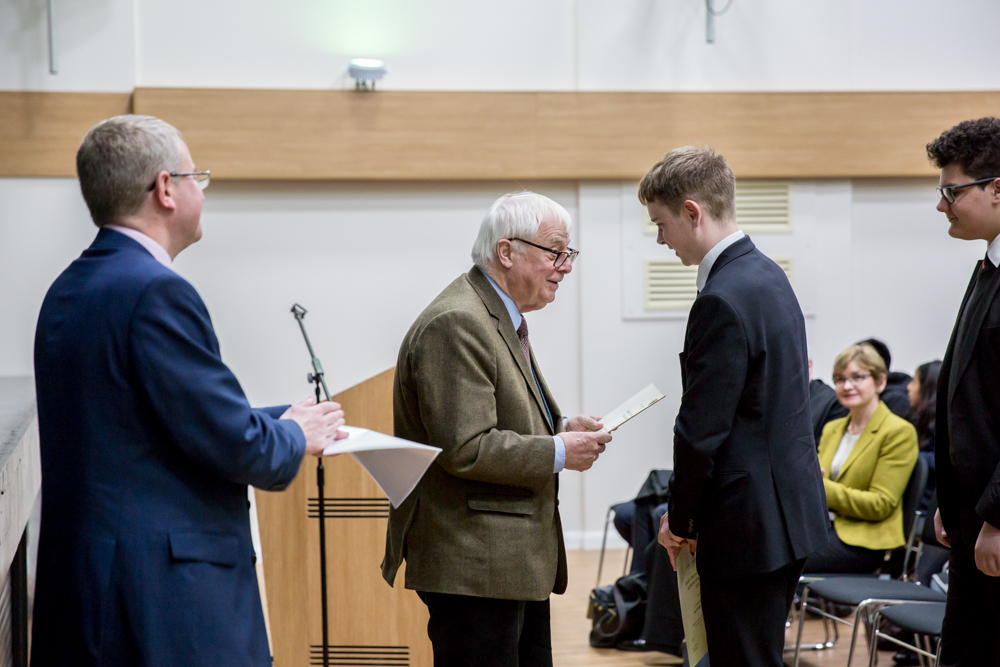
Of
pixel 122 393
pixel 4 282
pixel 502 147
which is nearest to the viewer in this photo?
pixel 122 393

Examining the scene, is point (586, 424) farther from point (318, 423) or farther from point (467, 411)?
point (318, 423)

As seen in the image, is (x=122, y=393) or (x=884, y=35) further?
(x=884, y=35)

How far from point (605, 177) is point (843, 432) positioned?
272 cm

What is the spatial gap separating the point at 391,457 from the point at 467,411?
267 millimetres

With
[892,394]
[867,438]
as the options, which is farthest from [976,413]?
[892,394]

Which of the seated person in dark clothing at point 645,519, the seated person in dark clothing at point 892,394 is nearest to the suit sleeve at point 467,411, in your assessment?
the seated person in dark clothing at point 645,519

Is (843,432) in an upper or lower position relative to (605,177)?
lower

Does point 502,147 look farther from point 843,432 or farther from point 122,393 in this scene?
point 122,393

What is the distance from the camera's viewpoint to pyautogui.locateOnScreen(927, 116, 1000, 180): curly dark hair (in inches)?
85.7

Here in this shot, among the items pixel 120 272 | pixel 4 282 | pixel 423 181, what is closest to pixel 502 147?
pixel 423 181

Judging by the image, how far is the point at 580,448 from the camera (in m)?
2.14

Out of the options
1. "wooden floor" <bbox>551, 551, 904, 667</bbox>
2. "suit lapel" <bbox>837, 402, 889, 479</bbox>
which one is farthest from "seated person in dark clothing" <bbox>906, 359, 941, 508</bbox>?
"wooden floor" <bbox>551, 551, 904, 667</bbox>

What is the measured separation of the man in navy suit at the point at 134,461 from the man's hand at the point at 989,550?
1547mm

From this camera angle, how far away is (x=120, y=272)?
5.08 ft
